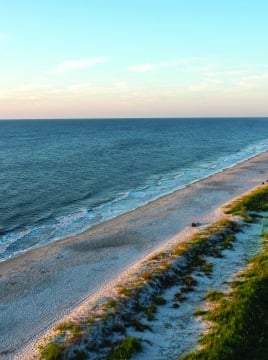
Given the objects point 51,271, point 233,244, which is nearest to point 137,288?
point 51,271

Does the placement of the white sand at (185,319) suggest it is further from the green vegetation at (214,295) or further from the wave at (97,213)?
the wave at (97,213)

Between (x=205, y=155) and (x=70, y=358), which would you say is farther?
(x=205, y=155)

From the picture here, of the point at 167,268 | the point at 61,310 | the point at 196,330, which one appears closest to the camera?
the point at 196,330

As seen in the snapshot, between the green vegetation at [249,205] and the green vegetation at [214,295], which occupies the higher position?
the green vegetation at [249,205]

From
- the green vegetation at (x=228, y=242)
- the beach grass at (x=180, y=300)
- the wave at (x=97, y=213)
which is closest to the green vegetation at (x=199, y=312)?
the beach grass at (x=180, y=300)

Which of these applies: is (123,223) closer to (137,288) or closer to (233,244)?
(233,244)

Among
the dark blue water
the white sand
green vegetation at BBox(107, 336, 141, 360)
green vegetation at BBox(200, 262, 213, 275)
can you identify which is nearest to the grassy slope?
the white sand

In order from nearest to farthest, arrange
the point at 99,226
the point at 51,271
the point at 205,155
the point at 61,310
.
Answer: the point at 61,310, the point at 51,271, the point at 99,226, the point at 205,155
